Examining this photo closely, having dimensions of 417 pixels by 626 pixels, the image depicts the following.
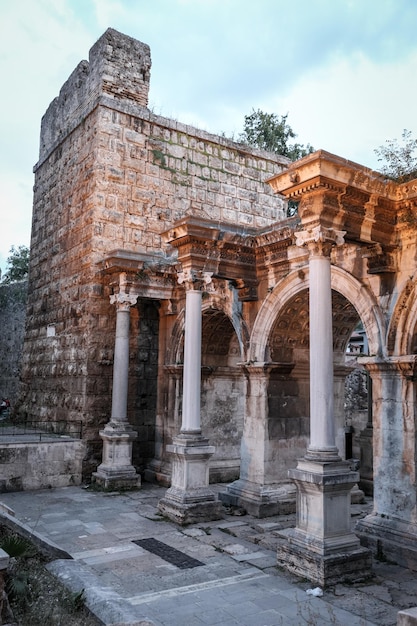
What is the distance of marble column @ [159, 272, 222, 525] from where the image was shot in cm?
887

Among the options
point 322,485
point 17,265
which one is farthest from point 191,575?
point 17,265

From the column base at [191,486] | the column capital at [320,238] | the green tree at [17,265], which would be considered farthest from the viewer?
the green tree at [17,265]

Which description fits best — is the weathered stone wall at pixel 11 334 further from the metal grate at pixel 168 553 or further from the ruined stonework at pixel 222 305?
the metal grate at pixel 168 553

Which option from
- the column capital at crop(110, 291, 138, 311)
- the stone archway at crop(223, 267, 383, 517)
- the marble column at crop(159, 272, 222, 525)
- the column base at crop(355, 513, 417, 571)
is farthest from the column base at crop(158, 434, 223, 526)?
the column capital at crop(110, 291, 138, 311)

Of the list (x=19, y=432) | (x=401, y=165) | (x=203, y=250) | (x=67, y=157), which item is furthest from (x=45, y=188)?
A: (x=401, y=165)

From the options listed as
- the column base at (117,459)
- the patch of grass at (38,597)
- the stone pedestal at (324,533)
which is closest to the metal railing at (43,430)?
the column base at (117,459)

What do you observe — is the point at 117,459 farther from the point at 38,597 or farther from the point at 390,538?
the point at 38,597

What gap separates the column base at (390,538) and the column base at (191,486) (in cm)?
256

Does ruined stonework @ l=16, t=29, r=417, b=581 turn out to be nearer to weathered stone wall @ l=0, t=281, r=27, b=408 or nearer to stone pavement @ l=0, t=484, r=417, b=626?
stone pavement @ l=0, t=484, r=417, b=626

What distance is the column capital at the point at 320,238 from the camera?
22.2ft

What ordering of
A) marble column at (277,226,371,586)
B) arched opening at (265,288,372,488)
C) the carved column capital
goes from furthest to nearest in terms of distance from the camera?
the carved column capital, arched opening at (265,288,372,488), marble column at (277,226,371,586)

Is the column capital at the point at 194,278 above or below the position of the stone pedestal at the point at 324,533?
above

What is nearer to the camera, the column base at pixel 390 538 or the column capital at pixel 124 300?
the column base at pixel 390 538

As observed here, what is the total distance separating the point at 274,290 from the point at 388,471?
375 cm
